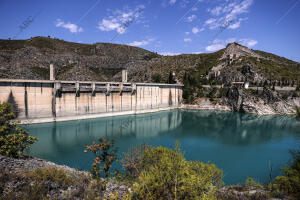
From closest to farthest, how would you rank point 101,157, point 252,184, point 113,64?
point 101,157
point 252,184
point 113,64

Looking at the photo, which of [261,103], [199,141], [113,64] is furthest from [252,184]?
[113,64]

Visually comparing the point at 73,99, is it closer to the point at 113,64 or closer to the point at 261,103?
the point at 261,103

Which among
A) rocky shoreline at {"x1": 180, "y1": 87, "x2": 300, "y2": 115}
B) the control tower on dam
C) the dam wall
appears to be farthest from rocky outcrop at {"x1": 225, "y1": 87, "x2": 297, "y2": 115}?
the dam wall

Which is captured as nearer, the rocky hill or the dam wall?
the dam wall

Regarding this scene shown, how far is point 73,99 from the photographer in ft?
109

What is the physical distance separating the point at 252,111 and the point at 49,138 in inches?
2051

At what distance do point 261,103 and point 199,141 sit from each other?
119 feet

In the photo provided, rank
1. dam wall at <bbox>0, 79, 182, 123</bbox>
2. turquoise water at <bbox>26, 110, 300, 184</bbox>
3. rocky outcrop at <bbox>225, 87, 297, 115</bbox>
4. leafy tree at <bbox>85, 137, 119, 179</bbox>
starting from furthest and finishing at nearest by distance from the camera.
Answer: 1. rocky outcrop at <bbox>225, 87, 297, 115</bbox>
2. dam wall at <bbox>0, 79, 182, 123</bbox>
3. turquoise water at <bbox>26, 110, 300, 184</bbox>
4. leafy tree at <bbox>85, 137, 119, 179</bbox>

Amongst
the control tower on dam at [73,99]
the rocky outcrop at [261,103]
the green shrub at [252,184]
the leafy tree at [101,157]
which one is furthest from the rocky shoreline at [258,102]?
the leafy tree at [101,157]

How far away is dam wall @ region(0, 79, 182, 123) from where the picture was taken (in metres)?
27.2

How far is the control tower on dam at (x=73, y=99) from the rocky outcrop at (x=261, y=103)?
82.0ft

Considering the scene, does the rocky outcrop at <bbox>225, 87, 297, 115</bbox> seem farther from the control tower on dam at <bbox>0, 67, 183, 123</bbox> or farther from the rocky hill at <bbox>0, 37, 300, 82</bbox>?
the control tower on dam at <bbox>0, 67, 183, 123</bbox>

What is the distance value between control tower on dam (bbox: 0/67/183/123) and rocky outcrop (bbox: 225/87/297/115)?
82.0 feet

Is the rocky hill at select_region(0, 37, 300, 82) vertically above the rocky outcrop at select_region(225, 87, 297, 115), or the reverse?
the rocky hill at select_region(0, 37, 300, 82)
